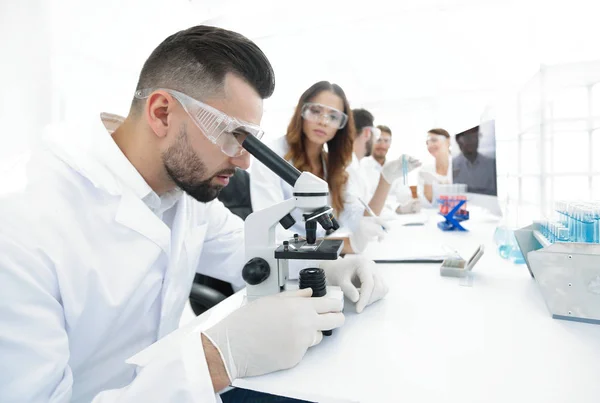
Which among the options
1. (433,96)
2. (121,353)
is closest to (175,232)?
(121,353)

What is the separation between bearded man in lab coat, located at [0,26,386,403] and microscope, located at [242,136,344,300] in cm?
9

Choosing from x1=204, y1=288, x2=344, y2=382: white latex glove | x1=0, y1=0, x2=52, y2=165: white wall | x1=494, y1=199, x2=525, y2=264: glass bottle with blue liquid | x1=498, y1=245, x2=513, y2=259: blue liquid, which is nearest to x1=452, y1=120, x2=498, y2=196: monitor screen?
x1=494, y1=199, x2=525, y2=264: glass bottle with blue liquid

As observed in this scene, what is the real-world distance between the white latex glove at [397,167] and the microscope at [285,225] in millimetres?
1514

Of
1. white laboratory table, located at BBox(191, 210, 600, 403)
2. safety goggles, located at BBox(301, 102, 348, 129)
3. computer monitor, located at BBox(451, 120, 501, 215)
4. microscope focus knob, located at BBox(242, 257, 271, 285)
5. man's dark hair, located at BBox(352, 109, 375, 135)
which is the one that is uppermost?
man's dark hair, located at BBox(352, 109, 375, 135)

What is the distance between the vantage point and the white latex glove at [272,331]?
1.88ft

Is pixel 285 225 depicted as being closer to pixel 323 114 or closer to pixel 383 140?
pixel 323 114

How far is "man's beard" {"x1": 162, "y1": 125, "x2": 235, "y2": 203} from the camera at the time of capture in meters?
0.87

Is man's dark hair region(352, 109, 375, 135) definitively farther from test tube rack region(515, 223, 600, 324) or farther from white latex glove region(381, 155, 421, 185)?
test tube rack region(515, 223, 600, 324)

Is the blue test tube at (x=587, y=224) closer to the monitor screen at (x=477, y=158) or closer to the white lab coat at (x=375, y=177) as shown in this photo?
the monitor screen at (x=477, y=158)

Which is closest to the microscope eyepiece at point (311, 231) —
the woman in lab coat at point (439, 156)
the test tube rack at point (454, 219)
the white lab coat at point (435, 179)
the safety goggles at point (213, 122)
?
the safety goggles at point (213, 122)

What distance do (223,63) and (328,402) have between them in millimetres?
814

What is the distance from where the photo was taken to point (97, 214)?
0.77 metres

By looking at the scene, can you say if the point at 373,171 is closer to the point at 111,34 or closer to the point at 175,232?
the point at 111,34

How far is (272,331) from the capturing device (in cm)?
60
